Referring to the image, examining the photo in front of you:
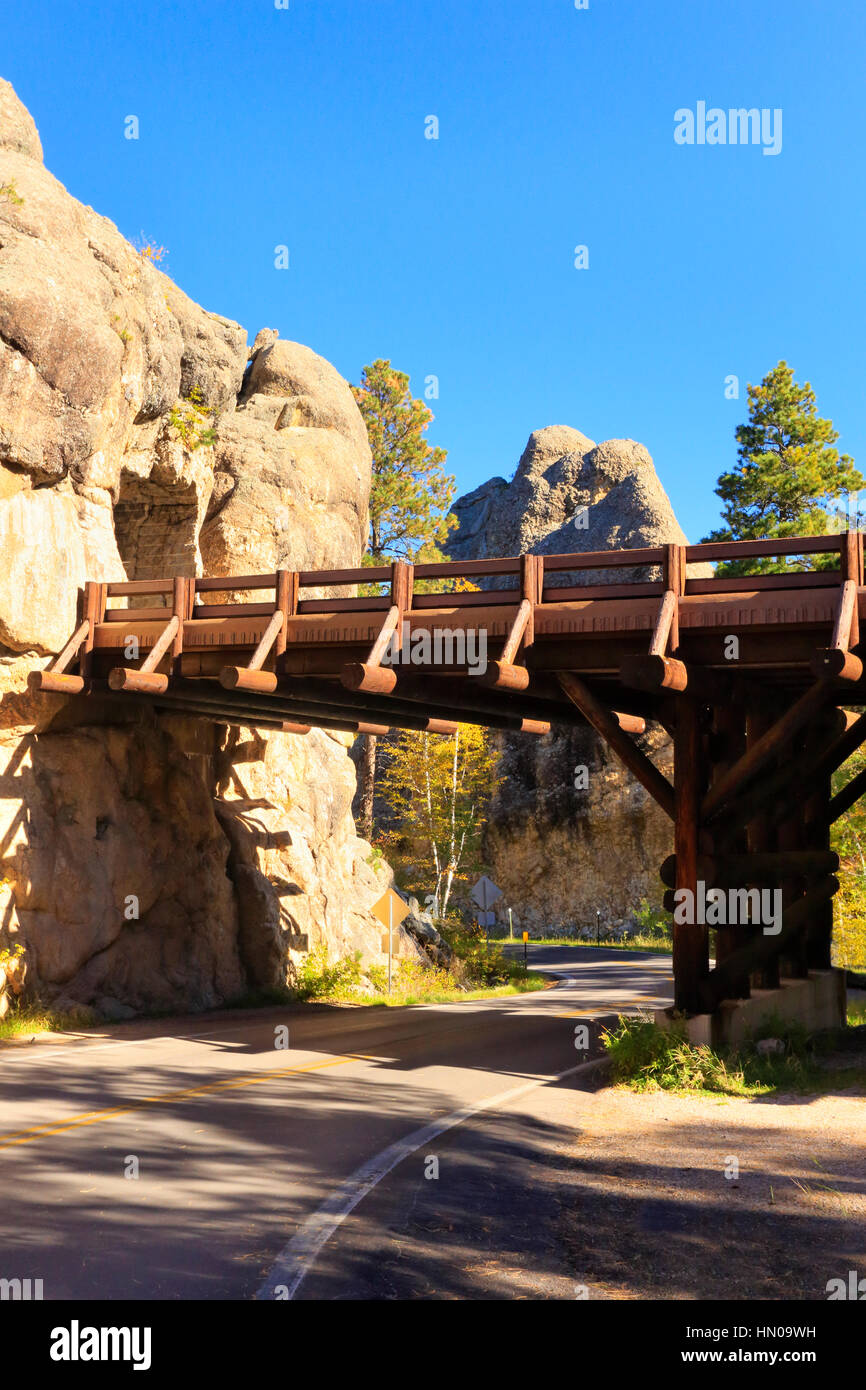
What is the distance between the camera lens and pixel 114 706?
69.8 ft

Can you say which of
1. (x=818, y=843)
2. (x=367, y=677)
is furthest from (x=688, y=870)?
(x=818, y=843)

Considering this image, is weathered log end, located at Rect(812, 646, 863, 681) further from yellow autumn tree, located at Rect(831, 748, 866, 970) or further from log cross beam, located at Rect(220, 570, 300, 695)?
yellow autumn tree, located at Rect(831, 748, 866, 970)

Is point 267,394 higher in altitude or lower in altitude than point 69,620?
higher

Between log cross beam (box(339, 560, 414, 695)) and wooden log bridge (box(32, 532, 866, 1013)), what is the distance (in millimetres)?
33

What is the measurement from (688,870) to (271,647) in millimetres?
6747

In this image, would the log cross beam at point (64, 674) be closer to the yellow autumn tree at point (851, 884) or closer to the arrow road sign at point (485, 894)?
the arrow road sign at point (485, 894)

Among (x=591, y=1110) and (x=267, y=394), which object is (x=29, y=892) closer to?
(x=591, y=1110)

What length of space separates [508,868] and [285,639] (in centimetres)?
3781

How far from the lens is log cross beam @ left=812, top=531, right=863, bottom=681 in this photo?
43.3 feet

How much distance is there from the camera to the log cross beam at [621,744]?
51.6 ft

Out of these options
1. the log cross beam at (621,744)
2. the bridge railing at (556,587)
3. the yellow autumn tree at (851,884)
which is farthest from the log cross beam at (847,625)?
the yellow autumn tree at (851,884)
